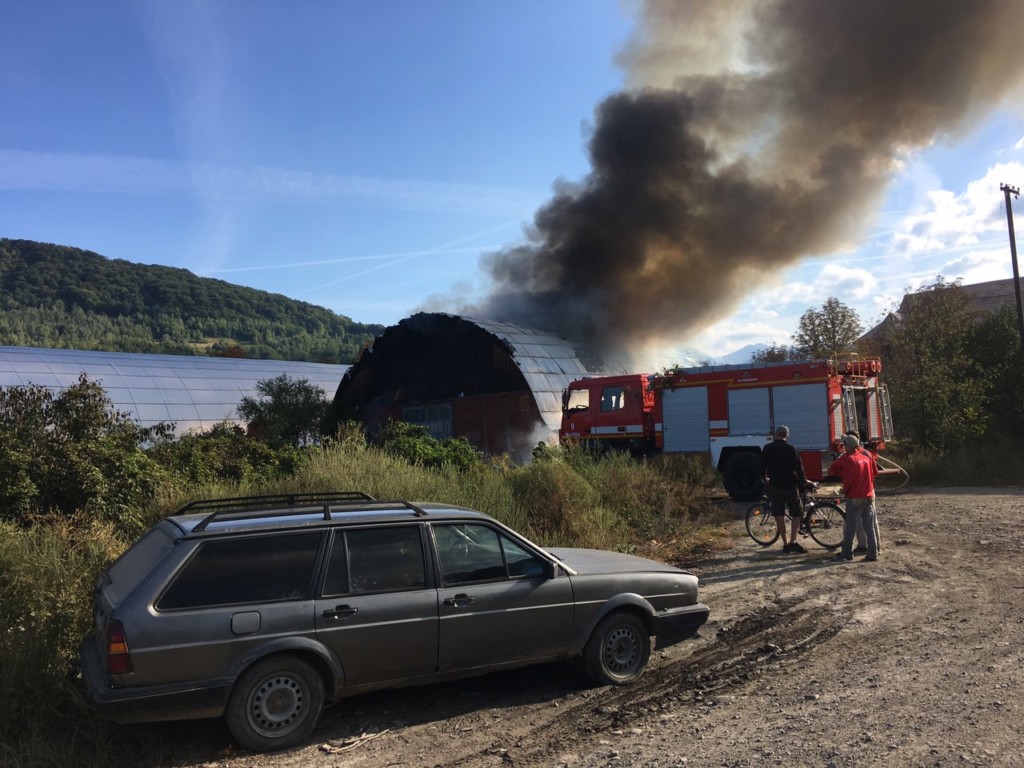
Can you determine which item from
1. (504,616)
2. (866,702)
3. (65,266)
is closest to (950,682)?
(866,702)

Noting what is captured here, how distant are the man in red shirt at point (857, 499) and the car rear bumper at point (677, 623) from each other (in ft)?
14.3

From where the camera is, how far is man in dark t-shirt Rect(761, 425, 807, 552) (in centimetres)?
962

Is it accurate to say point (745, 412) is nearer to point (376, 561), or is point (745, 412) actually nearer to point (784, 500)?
point (784, 500)

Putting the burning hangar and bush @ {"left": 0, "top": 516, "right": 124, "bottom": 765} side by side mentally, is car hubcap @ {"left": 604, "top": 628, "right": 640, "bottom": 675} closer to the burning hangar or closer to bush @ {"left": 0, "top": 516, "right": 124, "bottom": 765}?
bush @ {"left": 0, "top": 516, "right": 124, "bottom": 765}

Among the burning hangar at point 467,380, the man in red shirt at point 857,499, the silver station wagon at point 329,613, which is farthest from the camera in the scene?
the burning hangar at point 467,380

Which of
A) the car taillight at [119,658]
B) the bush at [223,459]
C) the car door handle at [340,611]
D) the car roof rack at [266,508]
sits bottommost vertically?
the car taillight at [119,658]

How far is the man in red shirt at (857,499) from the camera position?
8.91 metres

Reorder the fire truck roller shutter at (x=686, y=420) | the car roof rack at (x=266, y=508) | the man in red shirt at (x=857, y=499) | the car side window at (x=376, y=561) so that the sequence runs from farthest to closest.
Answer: the fire truck roller shutter at (x=686, y=420), the man in red shirt at (x=857, y=499), the car roof rack at (x=266, y=508), the car side window at (x=376, y=561)

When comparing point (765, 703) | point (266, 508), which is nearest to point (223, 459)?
point (266, 508)

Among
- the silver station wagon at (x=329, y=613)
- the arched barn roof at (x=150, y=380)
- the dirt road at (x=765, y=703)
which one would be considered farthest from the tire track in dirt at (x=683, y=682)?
the arched barn roof at (x=150, y=380)

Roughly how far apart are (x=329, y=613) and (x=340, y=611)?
0.21 feet

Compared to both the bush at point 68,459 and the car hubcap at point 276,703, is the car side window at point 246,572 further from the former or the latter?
the bush at point 68,459

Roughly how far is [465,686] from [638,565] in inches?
61.8

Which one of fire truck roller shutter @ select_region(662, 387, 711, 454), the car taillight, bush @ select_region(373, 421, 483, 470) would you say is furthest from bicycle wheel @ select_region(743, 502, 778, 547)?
the car taillight
